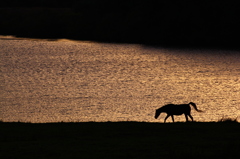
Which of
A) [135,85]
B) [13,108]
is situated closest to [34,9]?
[135,85]

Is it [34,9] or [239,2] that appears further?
[34,9]

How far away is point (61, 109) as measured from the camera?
3700cm

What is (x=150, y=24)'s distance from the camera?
368ft

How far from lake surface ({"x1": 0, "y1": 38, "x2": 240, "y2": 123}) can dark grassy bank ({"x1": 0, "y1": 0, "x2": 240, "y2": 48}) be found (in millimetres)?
16564
